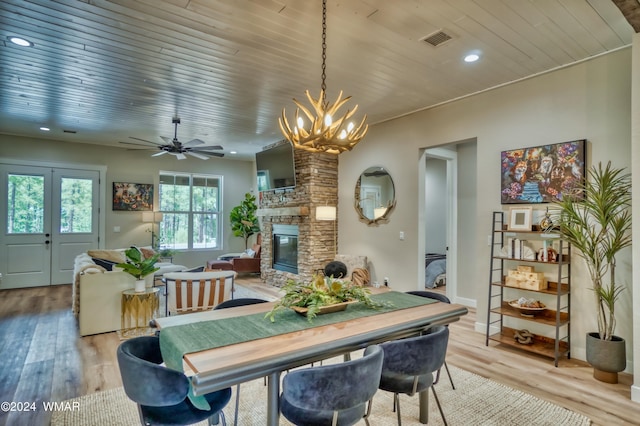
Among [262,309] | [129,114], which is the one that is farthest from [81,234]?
[262,309]

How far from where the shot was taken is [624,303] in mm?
3090

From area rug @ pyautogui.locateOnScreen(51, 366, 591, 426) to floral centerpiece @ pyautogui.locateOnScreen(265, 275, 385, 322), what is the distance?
0.86 m

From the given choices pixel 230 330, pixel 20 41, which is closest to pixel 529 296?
pixel 230 330

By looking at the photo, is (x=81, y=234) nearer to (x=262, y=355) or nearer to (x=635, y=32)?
(x=262, y=355)

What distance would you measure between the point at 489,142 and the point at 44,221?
8.05 metres

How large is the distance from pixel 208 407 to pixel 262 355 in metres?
0.44

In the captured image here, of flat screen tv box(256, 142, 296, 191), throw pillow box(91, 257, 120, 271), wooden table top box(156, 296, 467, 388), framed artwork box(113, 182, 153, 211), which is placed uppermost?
flat screen tv box(256, 142, 296, 191)

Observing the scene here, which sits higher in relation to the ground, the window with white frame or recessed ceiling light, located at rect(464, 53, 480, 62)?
recessed ceiling light, located at rect(464, 53, 480, 62)

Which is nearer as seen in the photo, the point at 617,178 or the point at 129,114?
the point at 617,178

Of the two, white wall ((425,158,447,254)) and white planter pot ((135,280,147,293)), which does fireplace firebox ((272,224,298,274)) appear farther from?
white planter pot ((135,280,147,293))

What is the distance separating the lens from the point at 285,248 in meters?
7.02

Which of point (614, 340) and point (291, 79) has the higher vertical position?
point (291, 79)

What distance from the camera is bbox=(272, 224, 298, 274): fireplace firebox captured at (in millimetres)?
6688

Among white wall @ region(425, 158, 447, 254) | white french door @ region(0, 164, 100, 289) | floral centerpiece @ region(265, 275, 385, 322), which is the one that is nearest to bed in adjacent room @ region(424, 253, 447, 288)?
white wall @ region(425, 158, 447, 254)
